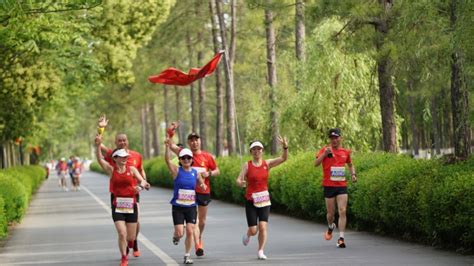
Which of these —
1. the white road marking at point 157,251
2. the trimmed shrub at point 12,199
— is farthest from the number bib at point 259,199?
the trimmed shrub at point 12,199

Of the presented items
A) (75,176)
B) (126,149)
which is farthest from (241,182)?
(75,176)

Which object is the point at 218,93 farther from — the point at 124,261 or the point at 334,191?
the point at 124,261

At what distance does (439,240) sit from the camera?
Answer: 1471 centimetres

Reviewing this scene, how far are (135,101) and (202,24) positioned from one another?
15.7 metres

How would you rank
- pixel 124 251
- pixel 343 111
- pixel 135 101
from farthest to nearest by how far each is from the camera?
pixel 135 101 → pixel 343 111 → pixel 124 251

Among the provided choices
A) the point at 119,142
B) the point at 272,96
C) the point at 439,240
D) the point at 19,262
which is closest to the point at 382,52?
the point at 439,240

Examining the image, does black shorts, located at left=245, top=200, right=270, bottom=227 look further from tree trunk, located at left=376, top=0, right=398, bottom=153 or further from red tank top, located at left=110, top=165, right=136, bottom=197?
tree trunk, located at left=376, top=0, right=398, bottom=153

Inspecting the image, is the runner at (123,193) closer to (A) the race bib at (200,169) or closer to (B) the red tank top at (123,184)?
(B) the red tank top at (123,184)

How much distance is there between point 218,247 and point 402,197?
303cm

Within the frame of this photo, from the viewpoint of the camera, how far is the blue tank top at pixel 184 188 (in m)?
13.7

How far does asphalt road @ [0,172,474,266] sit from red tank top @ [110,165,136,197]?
1.13 meters

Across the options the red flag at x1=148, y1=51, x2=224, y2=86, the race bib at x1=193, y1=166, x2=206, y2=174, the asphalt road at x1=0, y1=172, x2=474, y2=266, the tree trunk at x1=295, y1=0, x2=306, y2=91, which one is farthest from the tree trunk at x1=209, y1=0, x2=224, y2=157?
the race bib at x1=193, y1=166, x2=206, y2=174

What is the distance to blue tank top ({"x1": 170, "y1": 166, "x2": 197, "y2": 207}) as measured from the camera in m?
13.7

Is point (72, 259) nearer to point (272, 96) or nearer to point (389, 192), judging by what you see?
point (389, 192)
